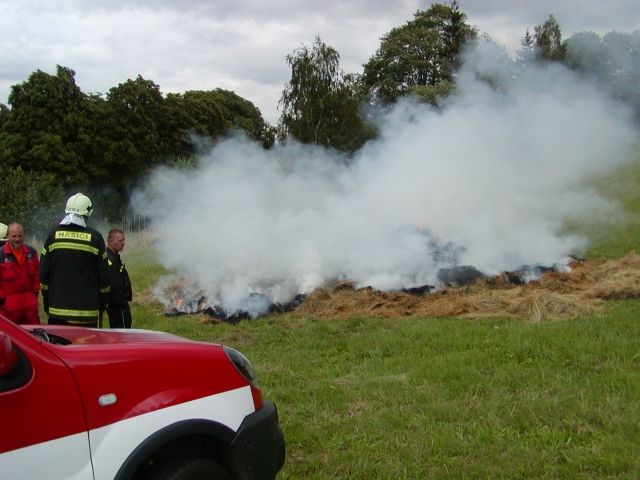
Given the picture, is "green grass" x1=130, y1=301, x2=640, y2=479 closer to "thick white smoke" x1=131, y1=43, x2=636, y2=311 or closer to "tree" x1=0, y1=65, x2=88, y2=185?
"thick white smoke" x1=131, y1=43, x2=636, y2=311

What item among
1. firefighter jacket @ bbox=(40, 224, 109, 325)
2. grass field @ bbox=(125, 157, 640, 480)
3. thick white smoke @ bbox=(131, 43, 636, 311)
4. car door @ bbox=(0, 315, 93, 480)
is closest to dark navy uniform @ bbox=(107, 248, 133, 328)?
firefighter jacket @ bbox=(40, 224, 109, 325)

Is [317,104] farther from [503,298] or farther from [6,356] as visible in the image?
[6,356]

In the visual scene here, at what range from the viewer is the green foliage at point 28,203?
19.4 meters

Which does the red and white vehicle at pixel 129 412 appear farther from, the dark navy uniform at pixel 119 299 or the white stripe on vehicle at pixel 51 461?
the dark navy uniform at pixel 119 299

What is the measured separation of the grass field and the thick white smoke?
2374mm

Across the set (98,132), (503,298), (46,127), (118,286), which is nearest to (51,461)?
(118,286)

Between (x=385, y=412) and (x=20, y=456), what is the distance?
3382mm

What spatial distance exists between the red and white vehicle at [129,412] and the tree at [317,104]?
22393 millimetres

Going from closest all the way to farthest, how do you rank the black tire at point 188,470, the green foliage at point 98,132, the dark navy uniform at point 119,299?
1. the black tire at point 188,470
2. the dark navy uniform at point 119,299
3. the green foliage at point 98,132

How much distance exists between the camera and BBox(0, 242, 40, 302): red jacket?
5992 millimetres

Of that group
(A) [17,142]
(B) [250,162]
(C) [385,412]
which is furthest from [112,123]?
(C) [385,412]

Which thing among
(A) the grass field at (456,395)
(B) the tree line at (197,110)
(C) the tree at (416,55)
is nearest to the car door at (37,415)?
(A) the grass field at (456,395)

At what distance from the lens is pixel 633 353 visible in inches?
231

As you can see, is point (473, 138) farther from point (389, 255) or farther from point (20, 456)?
point (20, 456)
